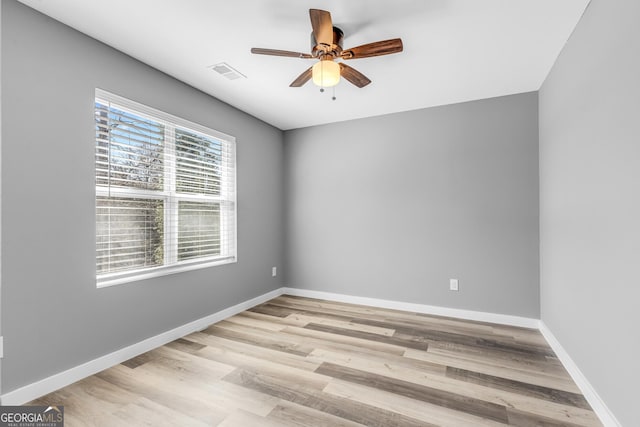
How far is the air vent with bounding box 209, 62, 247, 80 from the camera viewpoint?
267 cm

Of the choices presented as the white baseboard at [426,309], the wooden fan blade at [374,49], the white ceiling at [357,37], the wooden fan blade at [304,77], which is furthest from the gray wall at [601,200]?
the wooden fan blade at [304,77]

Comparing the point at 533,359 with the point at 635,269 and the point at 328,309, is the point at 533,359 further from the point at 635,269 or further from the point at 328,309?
the point at 328,309

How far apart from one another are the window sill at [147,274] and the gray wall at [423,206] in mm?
1595

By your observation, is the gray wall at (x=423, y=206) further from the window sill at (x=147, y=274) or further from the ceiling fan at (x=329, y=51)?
the ceiling fan at (x=329, y=51)

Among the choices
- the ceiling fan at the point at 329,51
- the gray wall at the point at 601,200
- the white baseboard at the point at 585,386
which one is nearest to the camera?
the gray wall at the point at 601,200

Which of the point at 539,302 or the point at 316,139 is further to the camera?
the point at 316,139

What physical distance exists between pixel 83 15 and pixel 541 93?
406cm

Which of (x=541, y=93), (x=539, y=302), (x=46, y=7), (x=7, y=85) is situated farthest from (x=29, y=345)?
(x=541, y=93)

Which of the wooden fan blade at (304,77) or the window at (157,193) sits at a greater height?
the wooden fan blade at (304,77)

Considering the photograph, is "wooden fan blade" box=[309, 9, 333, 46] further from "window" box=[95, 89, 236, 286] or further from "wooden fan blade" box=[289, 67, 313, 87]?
"window" box=[95, 89, 236, 286]

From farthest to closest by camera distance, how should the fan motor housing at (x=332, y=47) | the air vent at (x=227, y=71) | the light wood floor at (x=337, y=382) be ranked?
the air vent at (x=227, y=71) < the fan motor housing at (x=332, y=47) < the light wood floor at (x=337, y=382)

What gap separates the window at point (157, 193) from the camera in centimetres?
234

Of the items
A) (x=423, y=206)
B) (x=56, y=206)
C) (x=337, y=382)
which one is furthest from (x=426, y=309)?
(x=56, y=206)

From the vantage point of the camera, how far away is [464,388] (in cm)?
204
